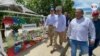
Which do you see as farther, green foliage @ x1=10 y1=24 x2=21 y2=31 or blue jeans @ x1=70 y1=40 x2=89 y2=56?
green foliage @ x1=10 y1=24 x2=21 y2=31

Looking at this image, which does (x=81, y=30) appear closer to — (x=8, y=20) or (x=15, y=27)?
(x=8, y=20)

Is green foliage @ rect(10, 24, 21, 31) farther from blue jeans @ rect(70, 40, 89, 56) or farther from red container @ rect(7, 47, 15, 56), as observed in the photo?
blue jeans @ rect(70, 40, 89, 56)

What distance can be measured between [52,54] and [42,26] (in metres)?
5.26

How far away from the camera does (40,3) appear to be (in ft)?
167

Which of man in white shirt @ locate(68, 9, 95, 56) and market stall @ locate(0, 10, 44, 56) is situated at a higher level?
man in white shirt @ locate(68, 9, 95, 56)

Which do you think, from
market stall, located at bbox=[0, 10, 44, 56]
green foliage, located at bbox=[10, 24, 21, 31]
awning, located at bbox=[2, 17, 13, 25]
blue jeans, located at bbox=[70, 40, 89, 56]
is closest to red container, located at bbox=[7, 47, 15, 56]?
market stall, located at bbox=[0, 10, 44, 56]

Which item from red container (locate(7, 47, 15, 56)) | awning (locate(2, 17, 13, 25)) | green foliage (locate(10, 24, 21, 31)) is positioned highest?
awning (locate(2, 17, 13, 25))

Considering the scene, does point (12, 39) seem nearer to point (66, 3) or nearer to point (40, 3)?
point (40, 3)

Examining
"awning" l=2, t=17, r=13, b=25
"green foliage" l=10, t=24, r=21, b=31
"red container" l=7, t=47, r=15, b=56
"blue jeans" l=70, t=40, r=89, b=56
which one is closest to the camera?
"blue jeans" l=70, t=40, r=89, b=56

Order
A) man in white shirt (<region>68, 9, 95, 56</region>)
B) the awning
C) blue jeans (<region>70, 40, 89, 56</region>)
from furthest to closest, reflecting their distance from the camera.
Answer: the awning
blue jeans (<region>70, 40, 89, 56</region>)
man in white shirt (<region>68, 9, 95, 56</region>)

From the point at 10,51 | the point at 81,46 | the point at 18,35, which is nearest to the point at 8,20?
the point at 10,51

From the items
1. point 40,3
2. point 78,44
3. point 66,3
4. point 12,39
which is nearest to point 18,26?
point 12,39

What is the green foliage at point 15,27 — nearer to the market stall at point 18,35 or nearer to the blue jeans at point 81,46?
the market stall at point 18,35

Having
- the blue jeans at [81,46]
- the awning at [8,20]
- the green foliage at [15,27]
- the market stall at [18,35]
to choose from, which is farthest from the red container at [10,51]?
the blue jeans at [81,46]
